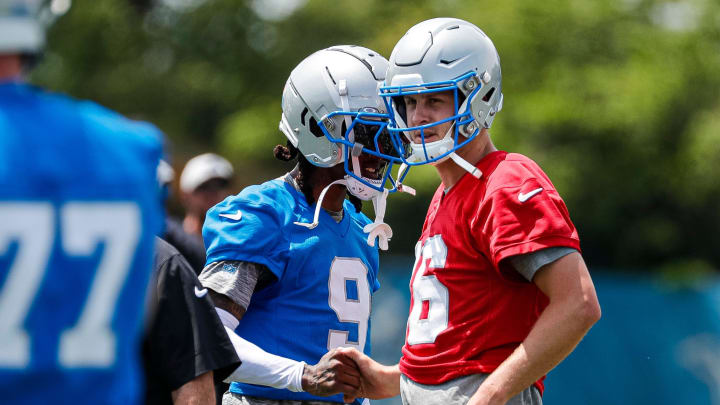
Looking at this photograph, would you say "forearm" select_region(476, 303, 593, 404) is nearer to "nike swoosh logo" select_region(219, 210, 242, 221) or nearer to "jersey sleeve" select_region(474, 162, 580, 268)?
"jersey sleeve" select_region(474, 162, 580, 268)

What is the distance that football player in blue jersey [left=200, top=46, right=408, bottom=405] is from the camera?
3.13m

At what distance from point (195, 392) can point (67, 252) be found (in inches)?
30.9

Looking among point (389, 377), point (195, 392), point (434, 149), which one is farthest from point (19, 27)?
point (389, 377)

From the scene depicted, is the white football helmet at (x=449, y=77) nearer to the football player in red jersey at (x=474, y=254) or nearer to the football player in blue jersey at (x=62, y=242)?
the football player in red jersey at (x=474, y=254)

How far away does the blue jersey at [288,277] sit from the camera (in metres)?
3.19

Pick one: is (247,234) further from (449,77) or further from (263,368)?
(449,77)

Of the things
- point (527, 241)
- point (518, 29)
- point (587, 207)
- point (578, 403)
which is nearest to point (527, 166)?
point (527, 241)

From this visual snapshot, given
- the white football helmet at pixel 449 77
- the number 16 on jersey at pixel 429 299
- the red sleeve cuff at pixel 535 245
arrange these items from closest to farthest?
the red sleeve cuff at pixel 535 245, the number 16 on jersey at pixel 429 299, the white football helmet at pixel 449 77

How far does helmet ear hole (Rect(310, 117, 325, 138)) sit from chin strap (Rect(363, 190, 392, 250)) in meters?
0.29

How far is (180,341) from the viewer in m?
2.56

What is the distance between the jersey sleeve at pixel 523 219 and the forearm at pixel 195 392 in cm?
82

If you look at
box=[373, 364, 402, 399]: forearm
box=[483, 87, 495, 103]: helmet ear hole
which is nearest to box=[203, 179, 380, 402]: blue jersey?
box=[373, 364, 402, 399]: forearm

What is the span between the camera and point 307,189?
11.3ft

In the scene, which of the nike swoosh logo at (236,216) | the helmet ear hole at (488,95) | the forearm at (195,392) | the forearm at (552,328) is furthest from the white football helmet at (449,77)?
the forearm at (195,392)
